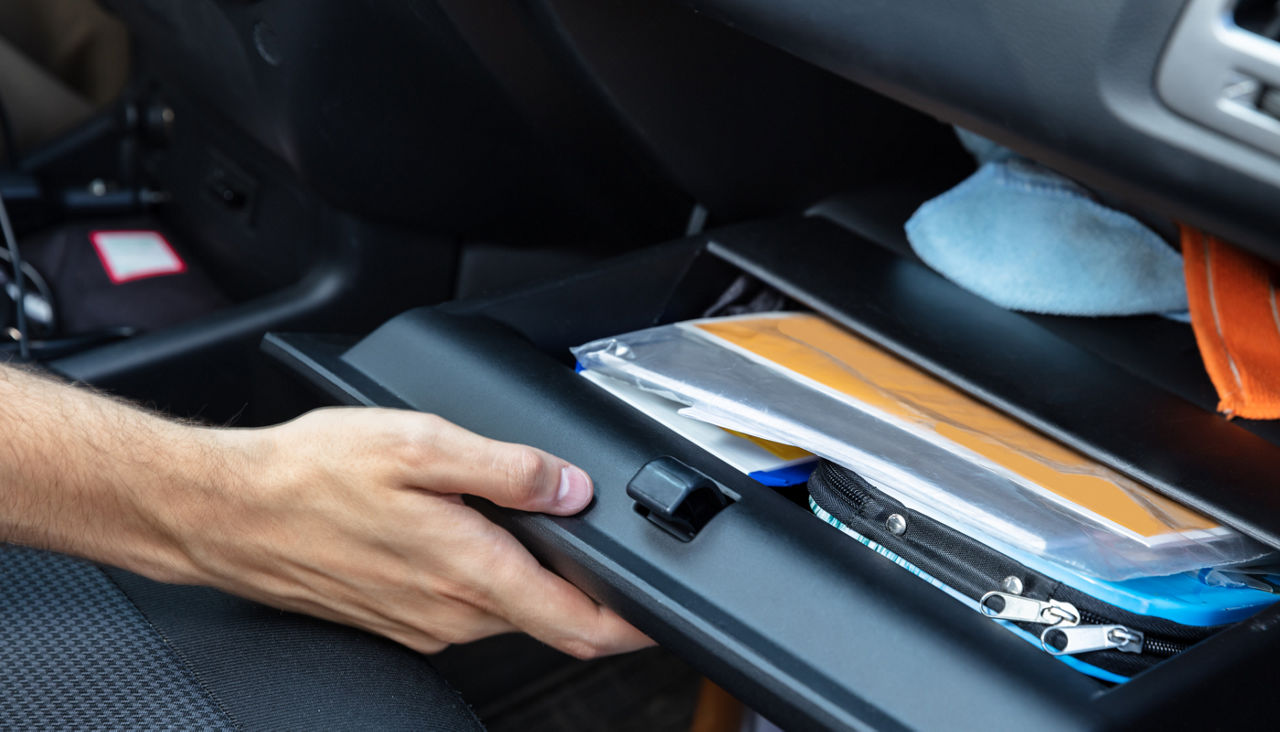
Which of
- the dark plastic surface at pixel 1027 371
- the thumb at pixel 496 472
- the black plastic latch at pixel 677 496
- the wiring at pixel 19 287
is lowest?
the wiring at pixel 19 287

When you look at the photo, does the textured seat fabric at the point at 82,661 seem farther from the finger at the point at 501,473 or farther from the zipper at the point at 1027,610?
the zipper at the point at 1027,610

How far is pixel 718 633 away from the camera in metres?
0.44

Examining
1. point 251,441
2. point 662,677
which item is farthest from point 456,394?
point 662,677

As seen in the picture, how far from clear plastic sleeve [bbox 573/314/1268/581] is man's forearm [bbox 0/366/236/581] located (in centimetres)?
21

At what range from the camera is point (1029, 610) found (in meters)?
0.44

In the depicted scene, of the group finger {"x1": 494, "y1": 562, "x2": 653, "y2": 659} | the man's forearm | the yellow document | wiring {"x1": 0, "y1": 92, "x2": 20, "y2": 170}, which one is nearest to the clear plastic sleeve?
the yellow document

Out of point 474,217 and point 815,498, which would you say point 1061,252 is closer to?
point 815,498

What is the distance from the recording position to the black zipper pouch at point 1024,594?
43 centimetres

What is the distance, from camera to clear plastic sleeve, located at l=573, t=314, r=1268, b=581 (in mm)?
450

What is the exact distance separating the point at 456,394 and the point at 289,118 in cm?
42

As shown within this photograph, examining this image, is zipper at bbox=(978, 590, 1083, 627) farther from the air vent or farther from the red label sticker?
the red label sticker

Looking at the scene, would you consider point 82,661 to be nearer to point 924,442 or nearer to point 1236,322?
point 924,442

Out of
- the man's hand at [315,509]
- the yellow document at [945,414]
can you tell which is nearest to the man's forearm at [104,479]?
the man's hand at [315,509]

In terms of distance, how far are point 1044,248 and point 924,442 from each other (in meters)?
0.25
